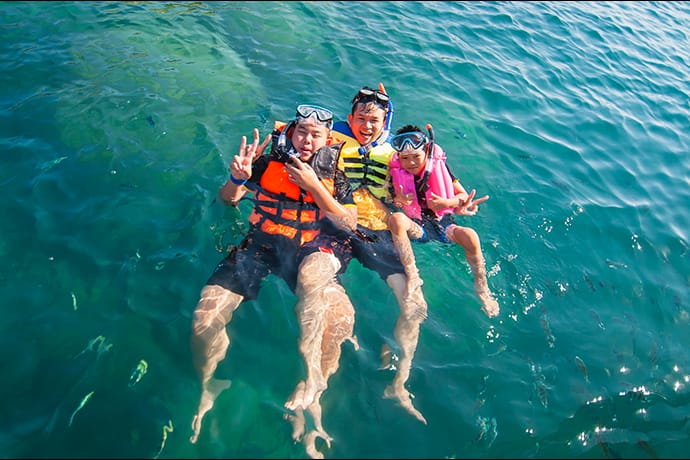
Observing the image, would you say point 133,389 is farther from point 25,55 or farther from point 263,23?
point 263,23

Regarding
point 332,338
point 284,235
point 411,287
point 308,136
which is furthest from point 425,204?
point 332,338

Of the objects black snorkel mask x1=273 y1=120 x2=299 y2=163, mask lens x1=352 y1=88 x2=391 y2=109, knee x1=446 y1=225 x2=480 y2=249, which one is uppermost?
mask lens x1=352 y1=88 x2=391 y2=109

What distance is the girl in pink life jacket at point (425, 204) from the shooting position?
4.98 metres

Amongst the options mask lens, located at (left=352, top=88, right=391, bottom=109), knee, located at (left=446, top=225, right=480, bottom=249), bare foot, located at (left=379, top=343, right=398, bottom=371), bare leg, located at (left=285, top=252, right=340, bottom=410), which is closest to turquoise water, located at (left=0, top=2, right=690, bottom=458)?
bare foot, located at (left=379, top=343, right=398, bottom=371)

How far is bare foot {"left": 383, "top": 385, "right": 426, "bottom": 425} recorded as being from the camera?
4.01 meters

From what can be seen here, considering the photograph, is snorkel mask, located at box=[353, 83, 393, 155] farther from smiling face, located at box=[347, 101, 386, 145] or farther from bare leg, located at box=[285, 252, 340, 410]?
bare leg, located at box=[285, 252, 340, 410]

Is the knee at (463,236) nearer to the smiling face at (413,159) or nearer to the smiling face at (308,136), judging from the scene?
the smiling face at (413,159)

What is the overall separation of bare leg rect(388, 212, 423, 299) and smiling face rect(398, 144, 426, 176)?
0.66 meters

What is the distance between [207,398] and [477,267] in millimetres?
3132

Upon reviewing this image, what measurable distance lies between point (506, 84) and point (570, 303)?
617 cm

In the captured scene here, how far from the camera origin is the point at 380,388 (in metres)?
4.21

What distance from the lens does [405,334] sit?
4.52 m

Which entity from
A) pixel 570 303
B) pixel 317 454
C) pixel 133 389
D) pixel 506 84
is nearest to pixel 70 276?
pixel 133 389

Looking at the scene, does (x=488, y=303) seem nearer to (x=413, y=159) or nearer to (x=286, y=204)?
(x=413, y=159)
